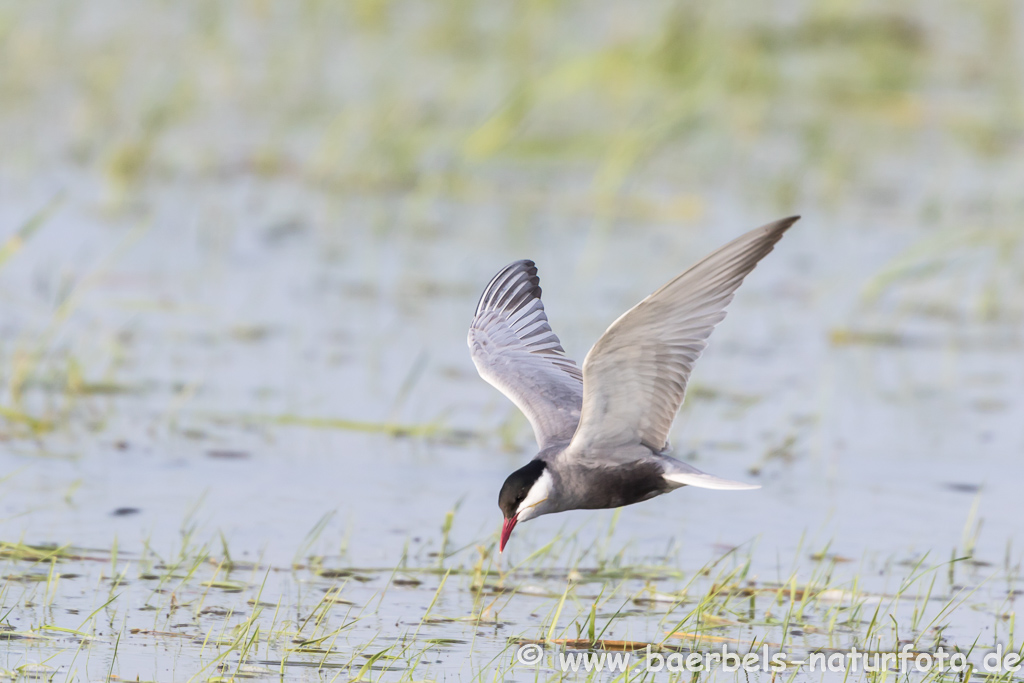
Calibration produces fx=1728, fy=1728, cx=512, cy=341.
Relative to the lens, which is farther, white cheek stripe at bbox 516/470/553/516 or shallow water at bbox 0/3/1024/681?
shallow water at bbox 0/3/1024/681

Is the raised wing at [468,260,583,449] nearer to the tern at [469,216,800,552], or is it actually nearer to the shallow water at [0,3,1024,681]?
the tern at [469,216,800,552]

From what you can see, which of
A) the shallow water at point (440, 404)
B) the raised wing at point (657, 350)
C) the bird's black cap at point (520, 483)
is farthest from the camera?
the shallow water at point (440, 404)

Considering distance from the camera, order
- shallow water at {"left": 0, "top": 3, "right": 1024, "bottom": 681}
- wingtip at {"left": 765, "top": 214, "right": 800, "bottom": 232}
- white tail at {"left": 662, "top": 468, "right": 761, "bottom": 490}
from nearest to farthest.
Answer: wingtip at {"left": 765, "top": 214, "right": 800, "bottom": 232} < white tail at {"left": 662, "top": 468, "right": 761, "bottom": 490} < shallow water at {"left": 0, "top": 3, "right": 1024, "bottom": 681}

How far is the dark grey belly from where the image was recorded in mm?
5066

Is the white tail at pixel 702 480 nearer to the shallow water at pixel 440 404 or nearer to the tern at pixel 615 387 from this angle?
the tern at pixel 615 387

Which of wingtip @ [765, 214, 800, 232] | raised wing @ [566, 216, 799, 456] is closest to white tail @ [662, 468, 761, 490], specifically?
raised wing @ [566, 216, 799, 456]

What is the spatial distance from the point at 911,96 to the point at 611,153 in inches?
150

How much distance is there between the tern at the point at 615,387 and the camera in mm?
4645

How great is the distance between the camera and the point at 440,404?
7.90 meters

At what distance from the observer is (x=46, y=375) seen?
756 cm

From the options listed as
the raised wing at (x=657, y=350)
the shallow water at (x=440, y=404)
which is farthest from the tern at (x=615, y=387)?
the shallow water at (x=440, y=404)

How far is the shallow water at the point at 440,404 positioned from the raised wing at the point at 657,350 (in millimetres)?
559

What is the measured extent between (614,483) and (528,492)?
10.2 inches

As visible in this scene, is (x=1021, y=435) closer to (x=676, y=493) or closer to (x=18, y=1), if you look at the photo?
(x=676, y=493)
